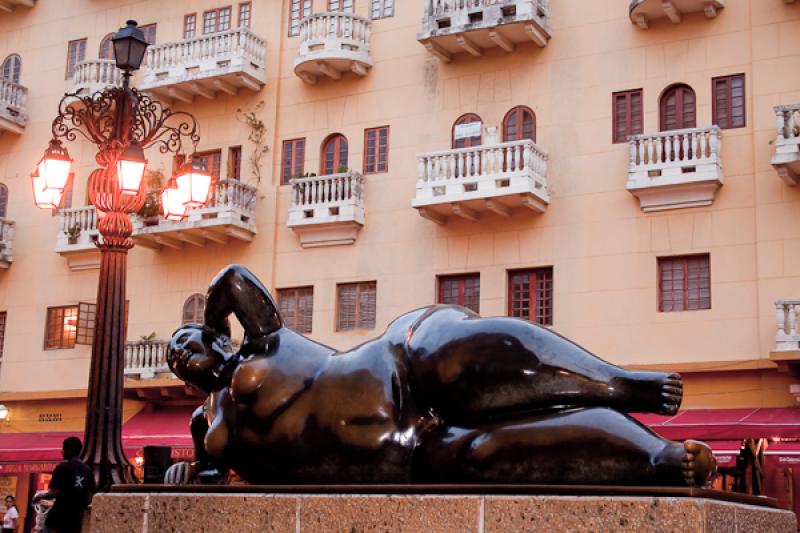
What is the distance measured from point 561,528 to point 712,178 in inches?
712

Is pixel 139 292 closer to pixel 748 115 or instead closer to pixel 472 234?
pixel 472 234

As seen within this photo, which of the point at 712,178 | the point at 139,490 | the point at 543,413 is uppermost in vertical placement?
the point at 712,178

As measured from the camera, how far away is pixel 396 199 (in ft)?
81.6

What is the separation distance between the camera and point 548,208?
75.8 ft

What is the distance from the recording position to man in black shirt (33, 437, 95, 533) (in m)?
10.2

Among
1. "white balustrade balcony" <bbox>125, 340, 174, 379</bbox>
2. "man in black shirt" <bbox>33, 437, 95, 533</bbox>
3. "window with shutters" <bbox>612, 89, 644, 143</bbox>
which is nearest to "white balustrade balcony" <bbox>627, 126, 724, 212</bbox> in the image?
"window with shutters" <bbox>612, 89, 644, 143</bbox>

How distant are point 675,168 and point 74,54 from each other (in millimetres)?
16269

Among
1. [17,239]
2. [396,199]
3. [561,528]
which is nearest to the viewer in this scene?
[561,528]

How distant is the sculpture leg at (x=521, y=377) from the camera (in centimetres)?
408

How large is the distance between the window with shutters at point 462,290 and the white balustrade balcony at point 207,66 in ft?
21.5

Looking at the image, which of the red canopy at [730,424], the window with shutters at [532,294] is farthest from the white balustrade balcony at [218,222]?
the red canopy at [730,424]

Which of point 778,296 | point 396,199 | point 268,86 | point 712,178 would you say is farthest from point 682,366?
point 268,86

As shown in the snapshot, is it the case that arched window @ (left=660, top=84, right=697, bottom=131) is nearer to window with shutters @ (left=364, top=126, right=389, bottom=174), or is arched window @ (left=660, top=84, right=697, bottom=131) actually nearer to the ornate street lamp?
window with shutters @ (left=364, top=126, right=389, bottom=174)

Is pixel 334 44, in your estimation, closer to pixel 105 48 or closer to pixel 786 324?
pixel 105 48
